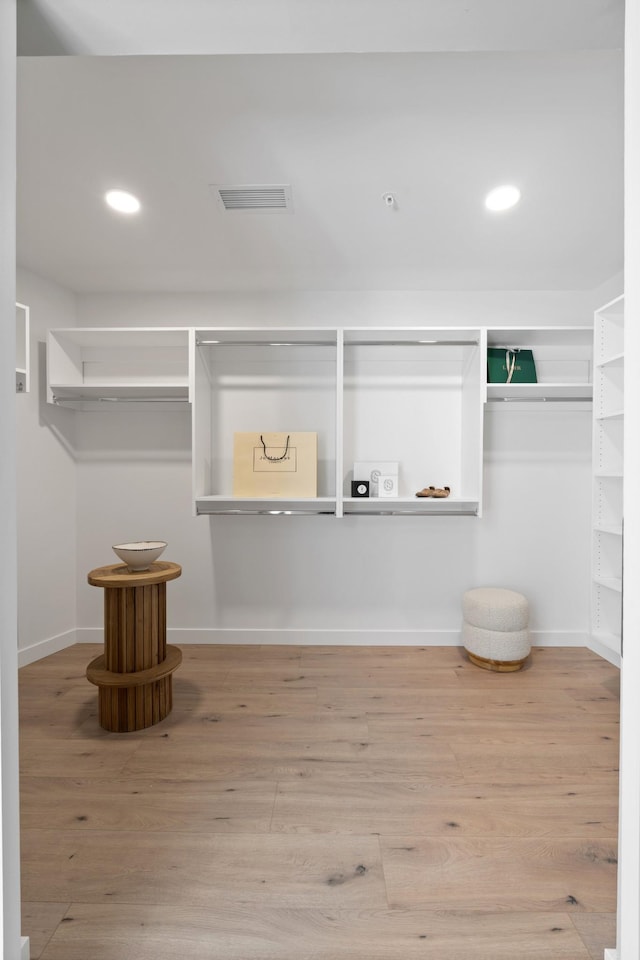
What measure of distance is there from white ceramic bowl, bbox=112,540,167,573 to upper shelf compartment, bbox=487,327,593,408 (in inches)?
86.1

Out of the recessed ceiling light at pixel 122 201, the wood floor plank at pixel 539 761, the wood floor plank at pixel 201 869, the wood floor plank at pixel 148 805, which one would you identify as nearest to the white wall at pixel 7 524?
the wood floor plank at pixel 201 869

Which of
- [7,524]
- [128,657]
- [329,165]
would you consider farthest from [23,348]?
[7,524]

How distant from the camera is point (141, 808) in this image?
1.94 m

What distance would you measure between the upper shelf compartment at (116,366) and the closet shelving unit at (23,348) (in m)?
0.15

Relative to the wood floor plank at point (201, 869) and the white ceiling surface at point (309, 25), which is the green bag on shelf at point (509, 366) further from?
the wood floor plank at point (201, 869)

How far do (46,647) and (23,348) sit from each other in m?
1.91

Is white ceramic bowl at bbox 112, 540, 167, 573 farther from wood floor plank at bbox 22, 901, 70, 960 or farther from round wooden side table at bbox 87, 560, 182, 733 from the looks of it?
wood floor plank at bbox 22, 901, 70, 960

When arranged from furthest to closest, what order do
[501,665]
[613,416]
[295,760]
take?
[501,665] → [613,416] → [295,760]

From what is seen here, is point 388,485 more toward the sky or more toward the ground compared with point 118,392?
more toward the ground

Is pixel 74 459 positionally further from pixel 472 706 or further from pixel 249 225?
pixel 472 706

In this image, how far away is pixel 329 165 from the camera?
2377 millimetres

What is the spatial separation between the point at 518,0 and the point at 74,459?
3452 mm

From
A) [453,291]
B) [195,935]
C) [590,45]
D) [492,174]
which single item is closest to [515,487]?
[453,291]

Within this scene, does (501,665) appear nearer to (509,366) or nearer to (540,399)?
(540,399)
